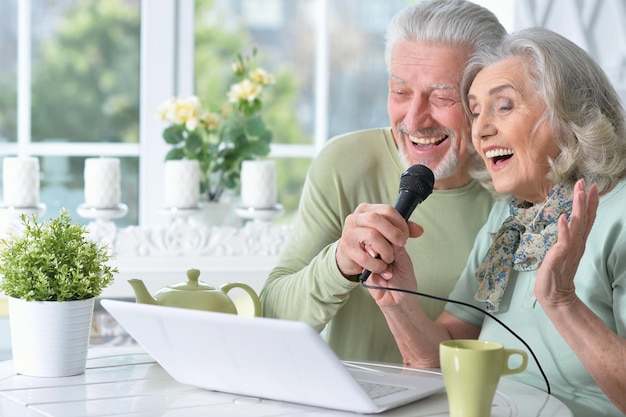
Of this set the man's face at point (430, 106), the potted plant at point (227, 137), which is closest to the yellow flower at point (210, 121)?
the potted plant at point (227, 137)

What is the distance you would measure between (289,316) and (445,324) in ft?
0.96

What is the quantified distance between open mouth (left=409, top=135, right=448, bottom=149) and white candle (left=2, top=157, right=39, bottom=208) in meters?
1.30

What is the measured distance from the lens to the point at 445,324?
1.78 meters

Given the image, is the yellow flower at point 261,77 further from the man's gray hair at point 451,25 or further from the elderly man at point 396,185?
the man's gray hair at point 451,25

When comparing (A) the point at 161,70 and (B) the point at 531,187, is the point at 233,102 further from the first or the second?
(B) the point at 531,187

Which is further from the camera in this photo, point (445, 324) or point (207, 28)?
point (207, 28)

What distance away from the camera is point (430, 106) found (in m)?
1.85

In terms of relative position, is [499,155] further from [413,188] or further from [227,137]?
[227,137]

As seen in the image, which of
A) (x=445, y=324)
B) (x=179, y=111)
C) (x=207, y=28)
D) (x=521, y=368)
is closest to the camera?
(x=521, y=368)

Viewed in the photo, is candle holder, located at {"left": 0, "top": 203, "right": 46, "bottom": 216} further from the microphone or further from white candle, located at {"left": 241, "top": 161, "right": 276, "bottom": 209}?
the microphone

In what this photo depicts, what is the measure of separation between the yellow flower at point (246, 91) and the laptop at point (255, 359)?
5.21 feet

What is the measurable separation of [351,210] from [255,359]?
2.44 ft

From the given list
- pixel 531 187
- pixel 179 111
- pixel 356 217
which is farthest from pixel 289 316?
pixel 179 111

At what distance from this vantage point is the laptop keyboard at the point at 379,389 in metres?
1.34
